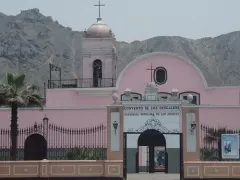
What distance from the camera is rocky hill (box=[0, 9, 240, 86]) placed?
123m

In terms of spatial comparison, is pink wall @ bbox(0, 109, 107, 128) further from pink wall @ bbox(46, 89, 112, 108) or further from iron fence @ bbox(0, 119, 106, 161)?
pink wall @ bbox(46, 89, 112, 108)

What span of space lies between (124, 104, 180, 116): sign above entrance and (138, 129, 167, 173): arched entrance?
120 inches

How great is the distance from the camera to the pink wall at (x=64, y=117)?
3919cm

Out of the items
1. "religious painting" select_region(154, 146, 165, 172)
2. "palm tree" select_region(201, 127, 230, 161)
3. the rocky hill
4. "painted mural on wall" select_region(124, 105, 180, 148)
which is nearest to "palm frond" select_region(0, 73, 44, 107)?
"painted mural on wall" select_region(124, 105, 180, 148)

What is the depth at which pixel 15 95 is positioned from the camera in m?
31.4

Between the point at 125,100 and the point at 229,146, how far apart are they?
682cm

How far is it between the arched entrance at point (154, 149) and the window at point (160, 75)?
7.79 meters

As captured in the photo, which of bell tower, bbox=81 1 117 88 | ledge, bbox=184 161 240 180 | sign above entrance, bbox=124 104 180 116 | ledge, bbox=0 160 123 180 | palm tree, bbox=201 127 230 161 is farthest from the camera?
bell tower, bbox=81 1 117 88

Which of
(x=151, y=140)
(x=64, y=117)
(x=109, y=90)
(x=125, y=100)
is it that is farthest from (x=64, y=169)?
(x=109, y=90)

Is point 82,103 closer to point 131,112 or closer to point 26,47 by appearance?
point 131,112

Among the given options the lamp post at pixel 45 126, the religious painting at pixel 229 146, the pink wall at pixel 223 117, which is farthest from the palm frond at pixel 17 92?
the pink wall at pixel 223 117

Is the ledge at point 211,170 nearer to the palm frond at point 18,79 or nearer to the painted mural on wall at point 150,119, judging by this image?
the painted mural on wall at point 150,119

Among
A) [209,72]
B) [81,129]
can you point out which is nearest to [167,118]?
[81,129]

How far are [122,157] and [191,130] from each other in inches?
137
